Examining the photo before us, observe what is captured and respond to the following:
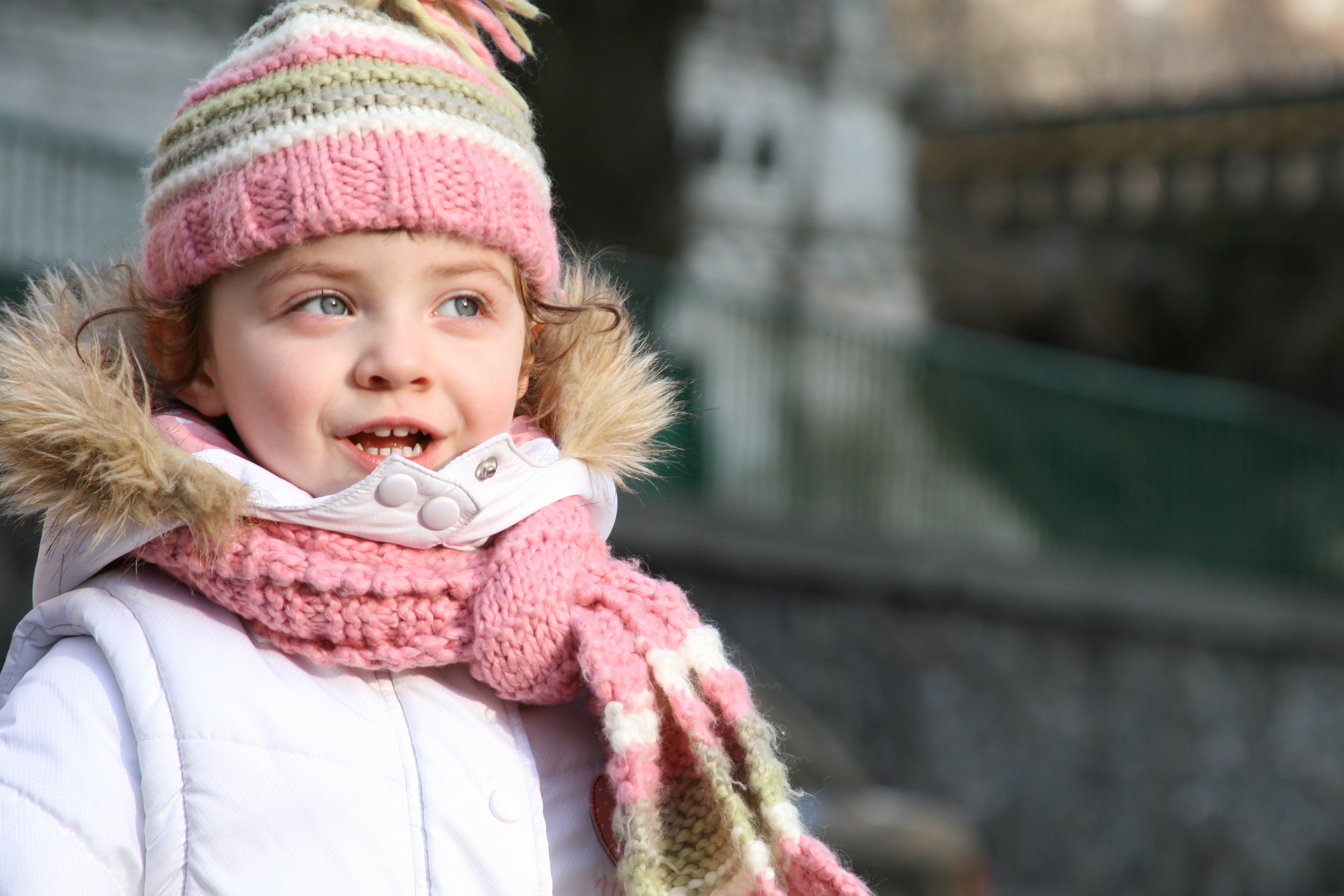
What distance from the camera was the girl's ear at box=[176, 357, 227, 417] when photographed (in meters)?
1.73

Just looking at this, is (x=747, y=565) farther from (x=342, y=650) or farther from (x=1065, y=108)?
(x=1065, y=108)

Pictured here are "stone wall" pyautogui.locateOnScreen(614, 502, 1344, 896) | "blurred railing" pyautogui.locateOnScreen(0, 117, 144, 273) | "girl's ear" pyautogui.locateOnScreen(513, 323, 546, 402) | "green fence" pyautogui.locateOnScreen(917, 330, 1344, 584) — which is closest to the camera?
"girl's ear" pyautogui.locateOnScreen(513, 323, 546, 402)

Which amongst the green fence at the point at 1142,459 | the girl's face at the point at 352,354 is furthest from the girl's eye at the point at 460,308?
the green fence at the point at 1142,459

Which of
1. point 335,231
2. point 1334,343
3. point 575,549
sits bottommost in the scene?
point 1334,343

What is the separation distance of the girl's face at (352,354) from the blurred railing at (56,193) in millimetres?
Answer: 5381

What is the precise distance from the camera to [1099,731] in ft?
27.3

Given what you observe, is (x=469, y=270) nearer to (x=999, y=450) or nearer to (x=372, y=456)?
(x=372, y=456)

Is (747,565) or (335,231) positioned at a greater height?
(335,231)

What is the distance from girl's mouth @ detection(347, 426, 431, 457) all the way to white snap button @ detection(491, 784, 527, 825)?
Result: 0.42 meters

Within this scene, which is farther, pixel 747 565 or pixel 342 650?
pixel 747 565

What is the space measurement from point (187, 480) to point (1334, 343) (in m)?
14.4

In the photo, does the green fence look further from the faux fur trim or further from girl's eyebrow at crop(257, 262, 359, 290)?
girl's eyebrow at crop(257, 262, 359, 290)

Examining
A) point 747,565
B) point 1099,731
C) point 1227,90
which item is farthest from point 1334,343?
point 747,565

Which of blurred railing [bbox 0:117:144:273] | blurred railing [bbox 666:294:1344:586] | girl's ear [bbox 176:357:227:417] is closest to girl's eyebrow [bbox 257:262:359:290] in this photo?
girl's ear [bbox 176:357:227:417]
